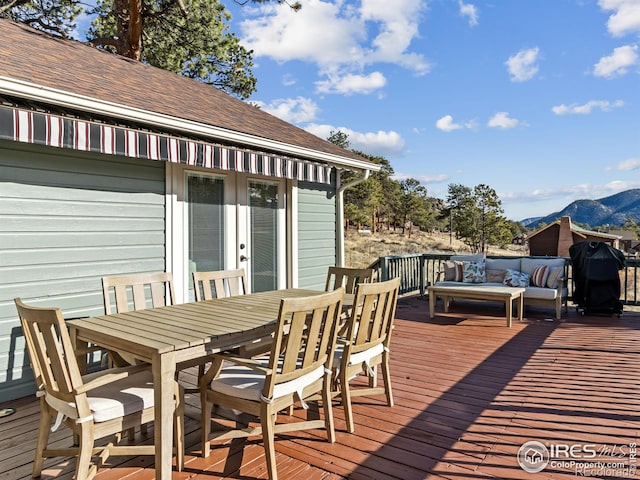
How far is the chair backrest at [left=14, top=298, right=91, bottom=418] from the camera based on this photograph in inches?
71.4

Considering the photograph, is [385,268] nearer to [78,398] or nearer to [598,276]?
[598,276]

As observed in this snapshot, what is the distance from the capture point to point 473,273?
6.93 metres

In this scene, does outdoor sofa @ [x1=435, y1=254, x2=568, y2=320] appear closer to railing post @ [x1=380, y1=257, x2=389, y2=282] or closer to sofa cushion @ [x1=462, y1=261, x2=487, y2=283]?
sofa cushion @ [x1=462, y1=261, x2=487, y2=283]

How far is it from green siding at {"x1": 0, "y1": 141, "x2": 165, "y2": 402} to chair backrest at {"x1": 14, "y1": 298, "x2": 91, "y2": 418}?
1.55 metres

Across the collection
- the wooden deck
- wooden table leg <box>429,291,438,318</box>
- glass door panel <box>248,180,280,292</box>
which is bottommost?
the wooden deck

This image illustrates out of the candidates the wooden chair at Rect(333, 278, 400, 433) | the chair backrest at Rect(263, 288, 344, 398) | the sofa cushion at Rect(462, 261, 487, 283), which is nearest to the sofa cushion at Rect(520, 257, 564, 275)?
the sofa cushion at Rect(462, 261, 487, 283)

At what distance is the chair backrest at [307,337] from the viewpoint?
2.05m

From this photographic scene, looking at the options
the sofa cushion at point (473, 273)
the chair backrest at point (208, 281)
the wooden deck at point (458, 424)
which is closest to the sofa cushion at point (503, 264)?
the sofa cushion at point (473, 273)

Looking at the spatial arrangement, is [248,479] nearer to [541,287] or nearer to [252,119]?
[252,119]

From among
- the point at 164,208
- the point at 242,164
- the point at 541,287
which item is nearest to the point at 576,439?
the point at 242,164

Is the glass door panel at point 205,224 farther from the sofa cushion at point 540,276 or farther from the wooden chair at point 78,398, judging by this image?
the sofa cushion at point 540,276

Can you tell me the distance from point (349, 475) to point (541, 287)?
17.9 ft

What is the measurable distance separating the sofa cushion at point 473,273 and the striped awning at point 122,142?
3.80 meters

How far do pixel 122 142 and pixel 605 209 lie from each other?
183943 millimetres
